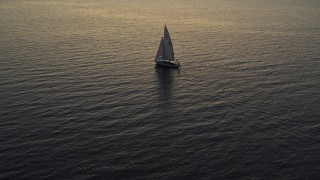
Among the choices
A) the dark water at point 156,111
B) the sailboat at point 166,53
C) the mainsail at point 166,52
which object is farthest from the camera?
the mainsail at point 166,52

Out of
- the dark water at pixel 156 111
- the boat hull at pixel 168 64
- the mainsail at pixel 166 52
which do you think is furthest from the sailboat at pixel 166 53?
the dark water at pixel 156 111

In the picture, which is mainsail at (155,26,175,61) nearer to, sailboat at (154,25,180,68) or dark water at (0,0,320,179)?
sailboat at (154,25,180,68)

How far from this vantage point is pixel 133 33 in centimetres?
16900

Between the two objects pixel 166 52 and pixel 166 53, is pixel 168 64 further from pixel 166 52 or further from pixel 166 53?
pixel 166 52

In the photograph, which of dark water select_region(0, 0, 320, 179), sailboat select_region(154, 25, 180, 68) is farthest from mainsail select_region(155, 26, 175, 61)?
dark water select_region(0, 0, 320, 179)

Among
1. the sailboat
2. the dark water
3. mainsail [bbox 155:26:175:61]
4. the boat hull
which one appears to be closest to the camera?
the dark water

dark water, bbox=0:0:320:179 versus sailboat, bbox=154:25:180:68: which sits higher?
sailboat, bbox=154:25:180:68

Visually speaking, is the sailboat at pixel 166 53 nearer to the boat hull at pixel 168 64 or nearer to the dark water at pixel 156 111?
the boat hull at pixel 168 64

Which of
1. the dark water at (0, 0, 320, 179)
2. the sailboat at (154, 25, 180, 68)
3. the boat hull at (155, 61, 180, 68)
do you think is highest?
the sailboat at (154, 25, 180, 68)

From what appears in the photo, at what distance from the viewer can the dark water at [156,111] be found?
188ft

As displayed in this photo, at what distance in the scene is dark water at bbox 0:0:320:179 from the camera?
5731 centimetres

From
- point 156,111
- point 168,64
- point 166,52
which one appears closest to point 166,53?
point 166,52

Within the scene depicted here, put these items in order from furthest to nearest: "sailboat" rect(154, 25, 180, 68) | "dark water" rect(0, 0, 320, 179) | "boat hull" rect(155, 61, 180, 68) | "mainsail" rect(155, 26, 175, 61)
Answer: "mainsail" rect(155, 26, 175, 61) → "sailboat" rect(154, 25, 180, 68) → "boat hull" rect(155, 61, 180, 68) → "dark water" rect(0, 0, 320, 179)

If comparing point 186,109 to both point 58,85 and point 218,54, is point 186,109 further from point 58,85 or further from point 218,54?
point 218,54
